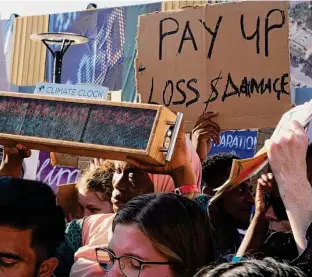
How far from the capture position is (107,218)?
7.61 feet

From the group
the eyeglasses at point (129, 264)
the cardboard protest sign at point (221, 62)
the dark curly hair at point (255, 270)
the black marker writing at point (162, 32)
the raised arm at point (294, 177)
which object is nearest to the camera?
the dark curly hair at point (255, 270)

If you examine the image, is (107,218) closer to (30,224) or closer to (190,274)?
(30,224)

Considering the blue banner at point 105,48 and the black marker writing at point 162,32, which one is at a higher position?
the blue banner at point 105,48

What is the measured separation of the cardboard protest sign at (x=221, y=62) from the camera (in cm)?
299

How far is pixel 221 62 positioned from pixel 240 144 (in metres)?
5.09

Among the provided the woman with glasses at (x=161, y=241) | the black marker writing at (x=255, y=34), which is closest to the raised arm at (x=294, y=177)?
the woman with glasses at (x=161, y=241)

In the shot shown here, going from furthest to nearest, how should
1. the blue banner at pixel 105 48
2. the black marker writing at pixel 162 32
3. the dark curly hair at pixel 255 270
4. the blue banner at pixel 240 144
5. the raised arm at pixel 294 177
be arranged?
the blue banner at pixel 105 48 < the blue banner at pixel 240 144 < the black marker writing at pixel 162 32 < the raised arm at pixel 294 177 < the dark curly hair at pixel 255 270

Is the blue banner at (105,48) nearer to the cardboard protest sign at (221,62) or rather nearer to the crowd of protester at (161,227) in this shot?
the cardboard protest sign at (221,62)

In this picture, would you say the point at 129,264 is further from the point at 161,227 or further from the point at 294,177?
the point at 294,177

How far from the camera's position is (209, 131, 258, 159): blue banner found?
8.02 m

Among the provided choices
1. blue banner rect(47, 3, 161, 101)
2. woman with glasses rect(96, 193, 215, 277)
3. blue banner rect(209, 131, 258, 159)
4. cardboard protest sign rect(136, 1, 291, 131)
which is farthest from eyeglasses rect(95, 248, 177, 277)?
blue banner rect(47, 3, 161, 101)

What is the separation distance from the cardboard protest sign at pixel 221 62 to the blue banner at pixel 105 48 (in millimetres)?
7664

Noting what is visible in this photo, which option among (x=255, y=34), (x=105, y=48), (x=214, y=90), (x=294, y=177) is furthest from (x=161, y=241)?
(x=105, y=48)

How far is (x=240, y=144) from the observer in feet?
26.5
